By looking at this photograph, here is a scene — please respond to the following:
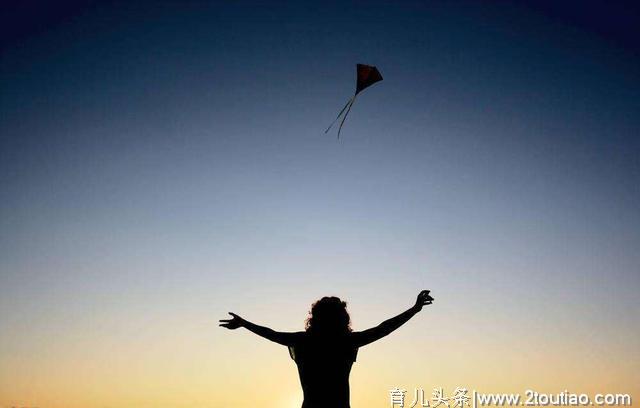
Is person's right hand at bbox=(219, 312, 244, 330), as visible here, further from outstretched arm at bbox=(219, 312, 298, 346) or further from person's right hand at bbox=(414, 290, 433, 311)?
person's right hand at bbox=(414, 290, 433, 311)

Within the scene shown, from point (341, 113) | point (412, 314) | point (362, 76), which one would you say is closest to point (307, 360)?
point (412, 314)

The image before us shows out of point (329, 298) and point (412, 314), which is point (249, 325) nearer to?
point (329, 298)

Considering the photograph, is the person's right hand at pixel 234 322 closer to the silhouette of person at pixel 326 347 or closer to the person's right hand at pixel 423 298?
the silhouette of person at pixel 326 347

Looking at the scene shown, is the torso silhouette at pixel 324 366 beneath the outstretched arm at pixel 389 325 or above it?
beneath

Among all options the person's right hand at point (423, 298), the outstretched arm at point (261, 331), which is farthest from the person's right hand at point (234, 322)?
the person's right hand at point (423, 298)

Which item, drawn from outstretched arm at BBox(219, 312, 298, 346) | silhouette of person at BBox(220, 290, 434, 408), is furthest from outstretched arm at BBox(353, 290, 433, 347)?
outstretched arm at BBox(219, 312, 298, 346)

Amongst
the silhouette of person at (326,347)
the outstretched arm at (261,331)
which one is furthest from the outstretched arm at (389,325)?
the outstretched arm at (261,331)

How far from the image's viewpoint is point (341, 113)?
895 cm

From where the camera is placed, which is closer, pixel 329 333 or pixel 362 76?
pixel 329 333

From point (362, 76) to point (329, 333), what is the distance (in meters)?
5.91

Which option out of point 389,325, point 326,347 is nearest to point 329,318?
point 326,347

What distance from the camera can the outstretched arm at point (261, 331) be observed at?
457cm

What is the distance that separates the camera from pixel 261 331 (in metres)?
4.71

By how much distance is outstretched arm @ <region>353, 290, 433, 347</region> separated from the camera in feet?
14.9
